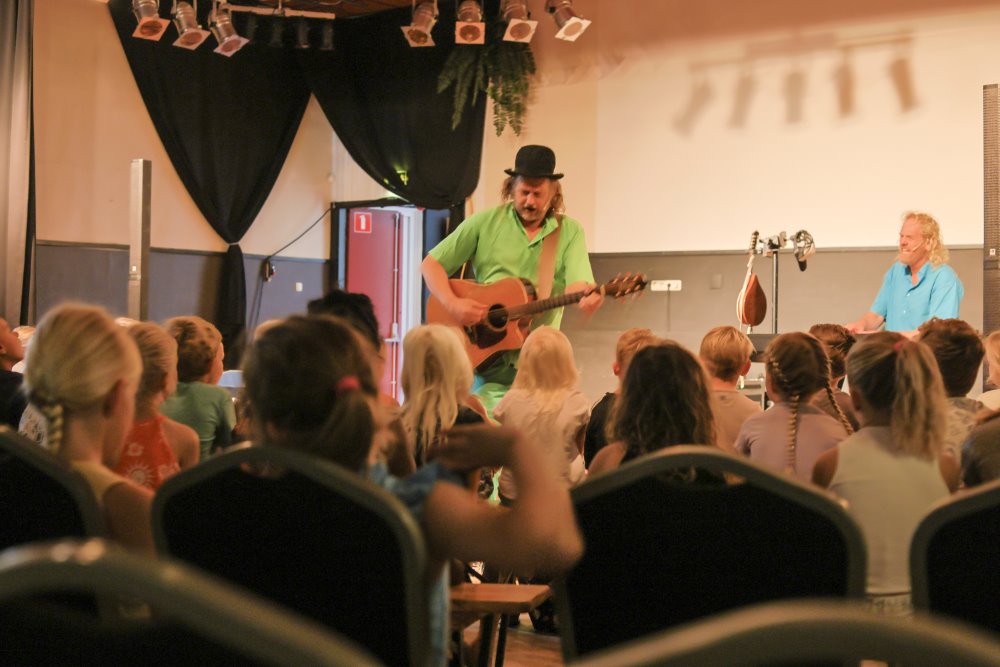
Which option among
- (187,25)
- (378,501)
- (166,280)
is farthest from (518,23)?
(378,501)

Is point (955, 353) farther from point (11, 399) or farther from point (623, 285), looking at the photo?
point (11, 399)

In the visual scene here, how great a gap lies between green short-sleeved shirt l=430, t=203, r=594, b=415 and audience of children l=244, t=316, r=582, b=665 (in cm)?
336

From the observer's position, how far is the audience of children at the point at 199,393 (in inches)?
142

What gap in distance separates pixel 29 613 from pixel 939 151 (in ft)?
25.5

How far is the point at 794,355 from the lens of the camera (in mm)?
3188

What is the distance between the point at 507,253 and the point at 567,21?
11.7 feet

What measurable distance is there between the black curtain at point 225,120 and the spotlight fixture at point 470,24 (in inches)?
95.9

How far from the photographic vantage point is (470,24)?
823cm

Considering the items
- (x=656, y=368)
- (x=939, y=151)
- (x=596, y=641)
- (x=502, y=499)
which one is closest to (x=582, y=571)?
(x=596, y=641)

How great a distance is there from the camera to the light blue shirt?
628 centimetres

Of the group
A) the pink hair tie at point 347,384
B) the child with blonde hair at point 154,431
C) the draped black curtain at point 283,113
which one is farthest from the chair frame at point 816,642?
the draped black curtain at point 283,113

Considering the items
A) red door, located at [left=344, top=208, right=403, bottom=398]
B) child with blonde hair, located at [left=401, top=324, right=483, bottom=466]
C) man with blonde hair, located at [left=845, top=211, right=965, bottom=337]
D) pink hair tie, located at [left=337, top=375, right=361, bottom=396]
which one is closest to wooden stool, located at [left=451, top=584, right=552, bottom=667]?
pink hair tie, located at [left=337, top=375, right=361, bottom=396]

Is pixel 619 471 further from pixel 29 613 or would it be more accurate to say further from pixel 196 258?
pixel 196 258

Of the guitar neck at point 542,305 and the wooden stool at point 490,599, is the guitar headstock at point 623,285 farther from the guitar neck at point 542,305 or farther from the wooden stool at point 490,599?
the wooden stool at point 490,599
